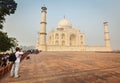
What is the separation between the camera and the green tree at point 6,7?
14718mm

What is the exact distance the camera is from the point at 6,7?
15156mm

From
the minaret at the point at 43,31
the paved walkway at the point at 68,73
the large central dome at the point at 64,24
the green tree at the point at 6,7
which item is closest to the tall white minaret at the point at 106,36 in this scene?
the large central dome at the point at 64,24

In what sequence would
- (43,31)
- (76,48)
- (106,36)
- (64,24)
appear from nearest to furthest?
(43,31), (76,48), (106,36), (64,24)

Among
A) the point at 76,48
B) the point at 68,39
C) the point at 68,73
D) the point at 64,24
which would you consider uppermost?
the point at 64,24

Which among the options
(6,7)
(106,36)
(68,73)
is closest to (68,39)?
(106,36)

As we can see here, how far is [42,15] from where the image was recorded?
1688 inches

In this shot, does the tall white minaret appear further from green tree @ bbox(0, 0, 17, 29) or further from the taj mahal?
green tree @ bbox(0, 0, 17, 29)

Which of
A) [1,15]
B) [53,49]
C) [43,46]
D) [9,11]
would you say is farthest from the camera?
[53,49]

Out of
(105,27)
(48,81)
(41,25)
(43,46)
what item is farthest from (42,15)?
(48,81)

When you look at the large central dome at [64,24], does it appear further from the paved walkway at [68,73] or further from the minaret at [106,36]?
the paved walkway at [68,73]

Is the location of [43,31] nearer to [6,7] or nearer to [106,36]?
[106,36]

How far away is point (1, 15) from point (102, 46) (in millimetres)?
45201

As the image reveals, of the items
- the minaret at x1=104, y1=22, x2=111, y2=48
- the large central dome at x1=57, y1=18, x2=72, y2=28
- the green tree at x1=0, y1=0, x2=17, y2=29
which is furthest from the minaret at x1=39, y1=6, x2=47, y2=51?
the green tree at x1=0, y1=0, x2=17, y2=29

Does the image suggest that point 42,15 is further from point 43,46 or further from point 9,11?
point 9,11
